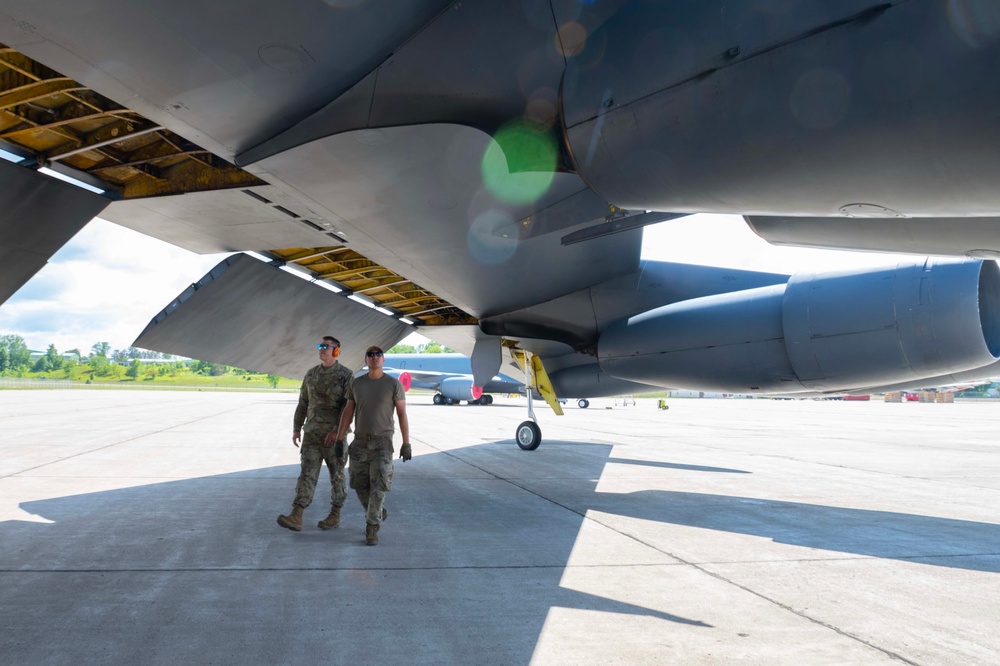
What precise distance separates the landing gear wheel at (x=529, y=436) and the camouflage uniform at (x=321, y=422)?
283 inches

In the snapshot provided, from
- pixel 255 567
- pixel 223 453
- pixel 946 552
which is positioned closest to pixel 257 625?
pixel 255 567

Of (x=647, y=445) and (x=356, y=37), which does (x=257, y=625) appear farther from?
(x=647, y=445)

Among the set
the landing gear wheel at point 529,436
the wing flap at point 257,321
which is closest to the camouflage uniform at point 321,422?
the wing flap at point 257,321

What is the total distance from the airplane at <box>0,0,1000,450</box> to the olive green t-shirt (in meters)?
1.32

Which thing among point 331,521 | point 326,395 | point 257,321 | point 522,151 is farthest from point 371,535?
point 257,321

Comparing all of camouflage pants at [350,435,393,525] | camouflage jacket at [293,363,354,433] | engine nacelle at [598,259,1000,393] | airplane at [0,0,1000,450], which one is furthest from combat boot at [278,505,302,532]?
engine nacelle at [598,259,1000,393]

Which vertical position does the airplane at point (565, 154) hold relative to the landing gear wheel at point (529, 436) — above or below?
above

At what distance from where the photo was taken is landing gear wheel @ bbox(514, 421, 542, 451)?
12.5 m

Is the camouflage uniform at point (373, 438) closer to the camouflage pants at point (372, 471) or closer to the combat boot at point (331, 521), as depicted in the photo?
the camouflage pants at point (372, 471)

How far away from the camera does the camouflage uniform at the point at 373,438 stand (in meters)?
5.04

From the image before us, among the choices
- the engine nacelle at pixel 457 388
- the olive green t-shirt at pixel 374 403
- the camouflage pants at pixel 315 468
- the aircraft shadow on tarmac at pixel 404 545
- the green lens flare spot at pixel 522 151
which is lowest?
the aircraft shadow on tarmac at pixel 404 545

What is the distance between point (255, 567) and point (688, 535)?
3352 millimetres

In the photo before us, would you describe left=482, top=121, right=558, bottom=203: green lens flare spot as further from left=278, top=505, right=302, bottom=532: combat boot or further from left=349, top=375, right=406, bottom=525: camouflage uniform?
left=278, top=505, right=302, bottom=532: combat boot

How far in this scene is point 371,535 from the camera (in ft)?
16.1
